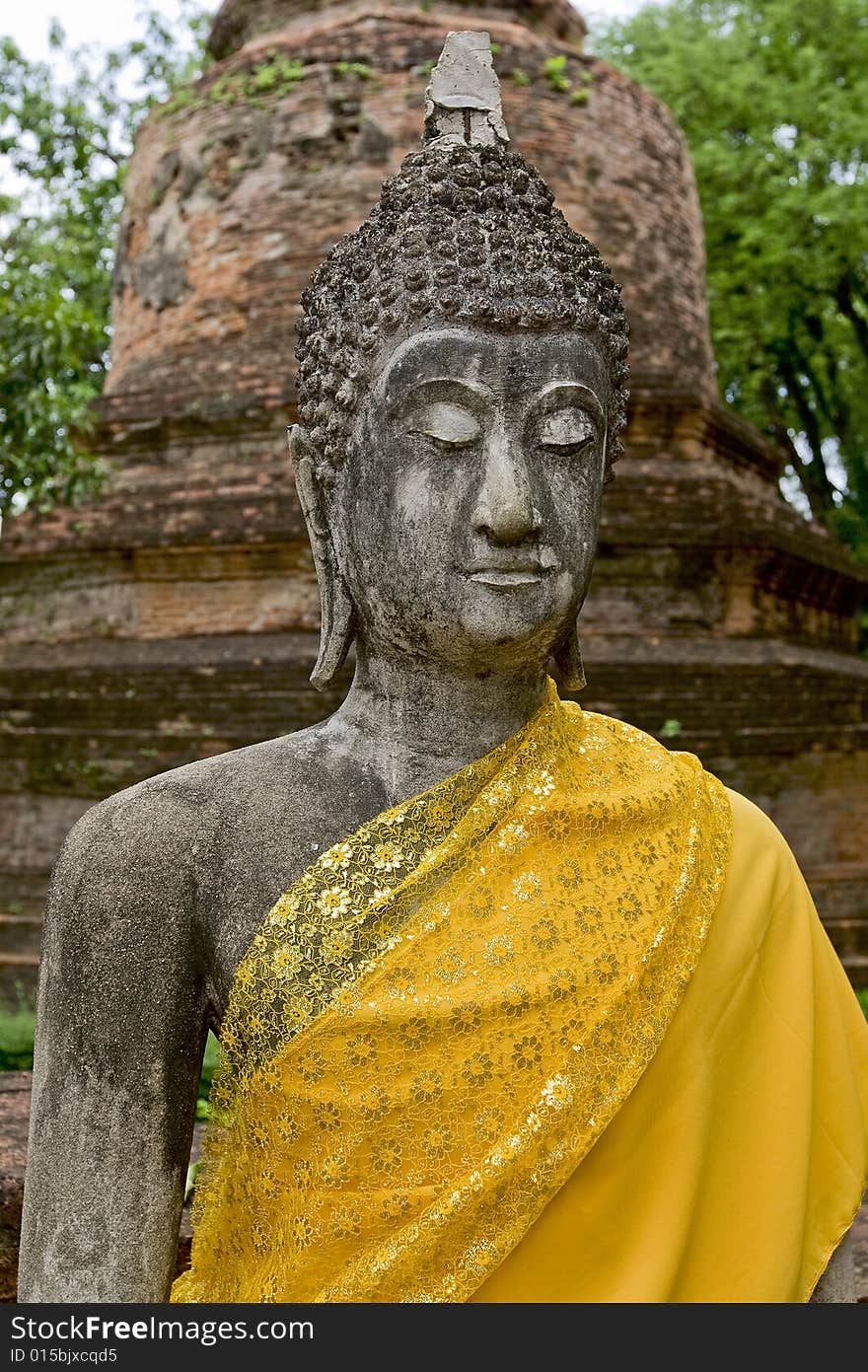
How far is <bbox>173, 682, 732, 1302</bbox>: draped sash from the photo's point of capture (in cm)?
166

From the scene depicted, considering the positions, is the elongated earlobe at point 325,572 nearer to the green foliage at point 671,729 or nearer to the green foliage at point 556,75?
the green foliage at point 671,729

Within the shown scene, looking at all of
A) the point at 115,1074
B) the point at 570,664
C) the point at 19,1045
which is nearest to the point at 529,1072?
the point at 115,1074

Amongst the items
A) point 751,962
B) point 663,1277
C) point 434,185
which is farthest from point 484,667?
point 663,1277

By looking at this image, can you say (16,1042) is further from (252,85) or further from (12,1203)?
(252,85)

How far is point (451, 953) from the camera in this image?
1.71 m

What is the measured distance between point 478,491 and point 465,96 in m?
0.77

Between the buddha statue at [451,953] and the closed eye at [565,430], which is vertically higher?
the closed eye at [565,430]

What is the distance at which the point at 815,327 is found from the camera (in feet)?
54.3

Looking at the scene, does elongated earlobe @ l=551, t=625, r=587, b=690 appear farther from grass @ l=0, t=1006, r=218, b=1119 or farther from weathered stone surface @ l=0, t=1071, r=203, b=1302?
grass @ l=0, t=1006, r=218, b=1119

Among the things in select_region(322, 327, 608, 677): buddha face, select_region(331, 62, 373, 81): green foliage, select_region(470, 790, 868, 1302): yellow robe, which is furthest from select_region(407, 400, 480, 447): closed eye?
select_region(331, 62, 373, 81): green foliage

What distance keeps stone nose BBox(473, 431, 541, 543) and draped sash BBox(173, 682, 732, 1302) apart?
1.23ft

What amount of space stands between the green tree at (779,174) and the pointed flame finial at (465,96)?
12023mm

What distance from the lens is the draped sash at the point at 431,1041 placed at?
1655mm

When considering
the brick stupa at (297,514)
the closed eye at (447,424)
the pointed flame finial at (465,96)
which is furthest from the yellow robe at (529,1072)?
the brick stupa at (297,514)
